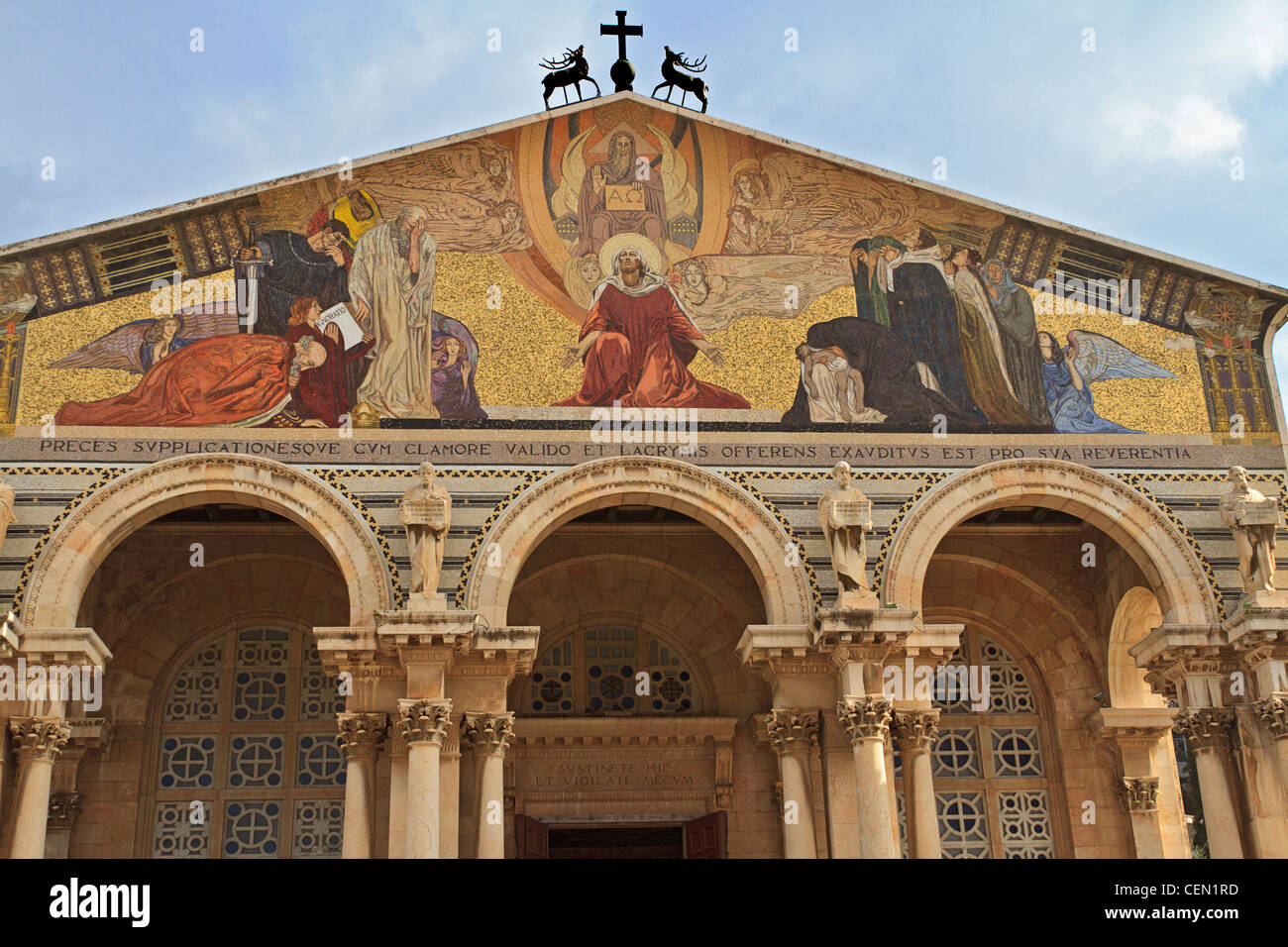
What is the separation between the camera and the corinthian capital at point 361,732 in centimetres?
1712

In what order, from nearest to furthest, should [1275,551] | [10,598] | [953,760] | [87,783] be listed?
[10,598] → [1275,551] → [87,783] → [953,760]

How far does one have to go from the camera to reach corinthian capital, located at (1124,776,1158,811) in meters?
20.3

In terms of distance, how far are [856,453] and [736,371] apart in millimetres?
1956

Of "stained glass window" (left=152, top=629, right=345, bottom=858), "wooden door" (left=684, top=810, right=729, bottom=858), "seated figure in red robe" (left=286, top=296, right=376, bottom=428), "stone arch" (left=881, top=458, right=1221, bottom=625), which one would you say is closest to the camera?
"stone arch" (left=881, top=458, right=1221, bottom=625)

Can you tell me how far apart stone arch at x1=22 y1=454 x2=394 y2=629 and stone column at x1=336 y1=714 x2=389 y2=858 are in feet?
3.98

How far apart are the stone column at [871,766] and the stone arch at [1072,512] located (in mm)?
1540

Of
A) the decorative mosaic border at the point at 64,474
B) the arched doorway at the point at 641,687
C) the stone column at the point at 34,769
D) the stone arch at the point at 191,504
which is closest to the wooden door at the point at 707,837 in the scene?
the arched doorway at the point at 641,687

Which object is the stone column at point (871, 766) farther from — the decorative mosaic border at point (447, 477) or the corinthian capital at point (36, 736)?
the corinthian capital at point (36, 736)

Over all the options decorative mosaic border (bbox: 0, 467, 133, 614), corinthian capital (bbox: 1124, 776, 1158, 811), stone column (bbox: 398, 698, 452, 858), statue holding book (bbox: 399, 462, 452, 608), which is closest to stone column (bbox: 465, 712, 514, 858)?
stone column (bbox: 398, 698, 452, 858)

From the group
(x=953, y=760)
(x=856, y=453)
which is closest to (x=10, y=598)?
(x=856, y=453)

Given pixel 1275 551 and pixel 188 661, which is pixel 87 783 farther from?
pixel 1275 551

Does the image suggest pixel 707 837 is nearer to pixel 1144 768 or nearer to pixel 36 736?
pixel 1144 768

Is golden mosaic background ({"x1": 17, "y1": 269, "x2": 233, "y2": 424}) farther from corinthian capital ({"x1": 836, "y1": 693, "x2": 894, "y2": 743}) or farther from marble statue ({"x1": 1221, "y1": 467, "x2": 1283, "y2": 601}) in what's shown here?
marble statue ({"x1": 1221, "y1": 467, "x2": 1283, "y2": 601})

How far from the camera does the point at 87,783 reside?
19562 millimetres
